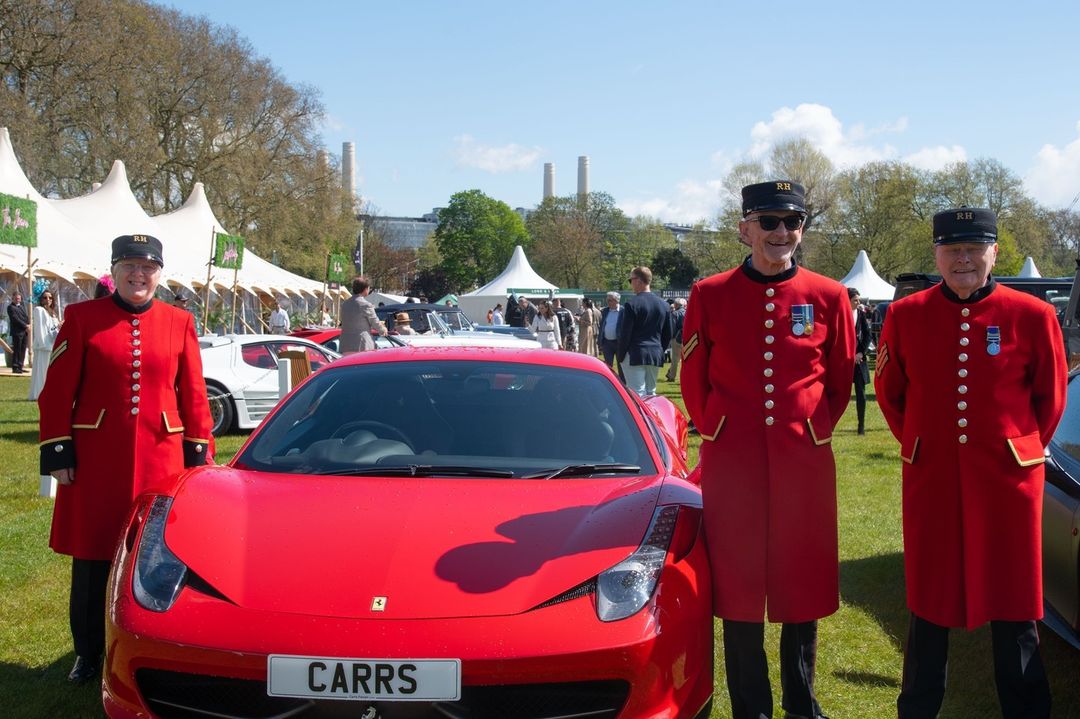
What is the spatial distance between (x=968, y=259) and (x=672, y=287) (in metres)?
86.0

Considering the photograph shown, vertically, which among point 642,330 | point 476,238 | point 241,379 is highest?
point 476,238

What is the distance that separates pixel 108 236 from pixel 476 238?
75.6 metres

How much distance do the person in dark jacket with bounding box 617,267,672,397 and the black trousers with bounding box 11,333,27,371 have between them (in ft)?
52.0

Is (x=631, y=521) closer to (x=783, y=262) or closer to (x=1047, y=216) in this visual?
(x=783, y=262)

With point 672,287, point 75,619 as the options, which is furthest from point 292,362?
point 672,287

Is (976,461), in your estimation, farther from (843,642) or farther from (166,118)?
(166,118)

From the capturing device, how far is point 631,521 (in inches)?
129

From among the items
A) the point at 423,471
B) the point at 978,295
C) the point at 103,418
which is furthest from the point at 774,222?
the point at 103,418

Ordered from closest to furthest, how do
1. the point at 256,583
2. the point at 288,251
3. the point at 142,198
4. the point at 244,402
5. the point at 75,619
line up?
the point at 256,583 < the point at 75,619 < the point at 244,402 < the point at 142,198 < the point at 288,251

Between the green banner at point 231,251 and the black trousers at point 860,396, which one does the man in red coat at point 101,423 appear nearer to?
the black trousers at point 860,396

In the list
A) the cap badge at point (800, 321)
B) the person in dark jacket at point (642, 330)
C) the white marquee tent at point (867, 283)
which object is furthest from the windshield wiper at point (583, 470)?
the white marquee tent at point (867, 283)

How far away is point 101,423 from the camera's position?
4.00 metres

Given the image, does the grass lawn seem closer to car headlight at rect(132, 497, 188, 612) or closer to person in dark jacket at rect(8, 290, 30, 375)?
car headlight at rect(132, 497, 188, 612)

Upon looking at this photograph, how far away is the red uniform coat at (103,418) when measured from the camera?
13.0 ft
